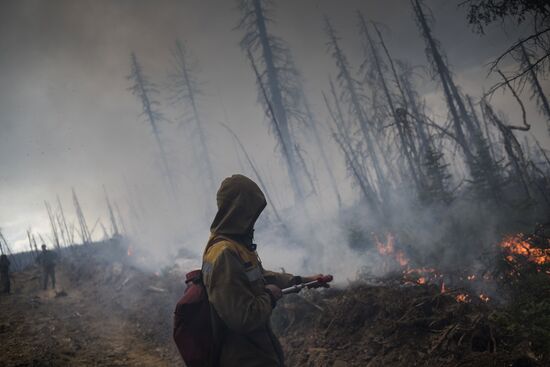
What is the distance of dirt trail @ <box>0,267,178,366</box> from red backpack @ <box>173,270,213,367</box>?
21.9 feet

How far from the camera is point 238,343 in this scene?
217 cm

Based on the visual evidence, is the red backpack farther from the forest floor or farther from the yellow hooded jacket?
the forest floor

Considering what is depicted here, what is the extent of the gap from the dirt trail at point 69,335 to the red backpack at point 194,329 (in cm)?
667

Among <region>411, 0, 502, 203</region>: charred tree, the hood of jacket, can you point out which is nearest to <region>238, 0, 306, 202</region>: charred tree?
<region>411, 0, 502, 203</region>: charred tree

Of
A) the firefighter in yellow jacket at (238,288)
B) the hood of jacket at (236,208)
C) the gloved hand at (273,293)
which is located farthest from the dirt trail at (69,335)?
the gloved hand at (273,293)

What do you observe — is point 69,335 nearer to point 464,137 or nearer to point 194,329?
point 194,329

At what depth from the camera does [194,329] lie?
212 centimetres

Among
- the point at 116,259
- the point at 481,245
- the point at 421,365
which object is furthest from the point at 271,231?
the point at 421,365

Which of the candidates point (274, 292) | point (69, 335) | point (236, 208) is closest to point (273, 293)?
point (274, 292)

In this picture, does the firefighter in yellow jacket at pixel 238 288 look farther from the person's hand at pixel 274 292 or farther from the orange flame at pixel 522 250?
the orange flame at pixel 522 250

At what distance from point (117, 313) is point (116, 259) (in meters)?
10.8

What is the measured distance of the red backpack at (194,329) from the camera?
2.07 metres

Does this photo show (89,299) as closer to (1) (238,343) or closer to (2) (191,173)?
(1) (238,343)

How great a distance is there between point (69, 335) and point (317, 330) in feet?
25.9
